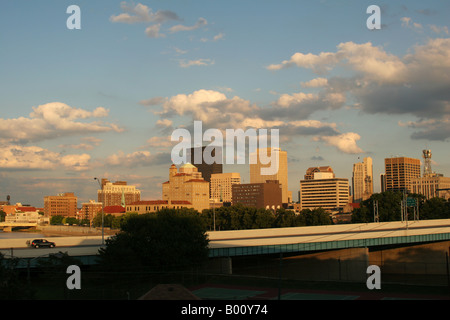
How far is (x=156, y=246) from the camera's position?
166ft

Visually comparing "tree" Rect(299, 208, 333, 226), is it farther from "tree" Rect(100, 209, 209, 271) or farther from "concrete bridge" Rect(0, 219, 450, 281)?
"tree" Rect(100, 209, 209, 271)

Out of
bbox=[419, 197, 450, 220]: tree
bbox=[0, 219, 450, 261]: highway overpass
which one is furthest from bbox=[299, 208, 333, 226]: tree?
bbox=[0, 219, 450, 261]: highway overpass

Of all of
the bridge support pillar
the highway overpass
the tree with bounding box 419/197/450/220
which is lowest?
the bridge support pillar

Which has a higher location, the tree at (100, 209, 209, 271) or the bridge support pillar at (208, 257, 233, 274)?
the tree at (100, 209, 209, 271)

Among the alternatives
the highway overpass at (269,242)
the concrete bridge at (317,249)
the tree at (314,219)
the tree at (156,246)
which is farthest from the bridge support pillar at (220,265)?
the tree at (314,219)

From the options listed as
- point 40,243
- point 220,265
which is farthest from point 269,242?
point 40,243

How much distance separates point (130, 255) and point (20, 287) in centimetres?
1960

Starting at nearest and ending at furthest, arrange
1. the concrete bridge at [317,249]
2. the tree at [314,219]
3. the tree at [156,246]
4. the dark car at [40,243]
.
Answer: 1. the tree at [156,246]
2. the concrete bridge at [317,249]
3. the dark car at [40,243]
4. the tree at [314,219]

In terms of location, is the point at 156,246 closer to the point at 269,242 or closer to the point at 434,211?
the point at 269,242

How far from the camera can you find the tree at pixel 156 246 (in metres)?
48.7

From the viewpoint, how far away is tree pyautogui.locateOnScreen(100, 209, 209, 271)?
1918 inches

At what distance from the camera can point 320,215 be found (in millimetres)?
147125

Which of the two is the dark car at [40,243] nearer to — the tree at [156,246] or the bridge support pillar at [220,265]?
the tree at [156,246]
